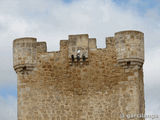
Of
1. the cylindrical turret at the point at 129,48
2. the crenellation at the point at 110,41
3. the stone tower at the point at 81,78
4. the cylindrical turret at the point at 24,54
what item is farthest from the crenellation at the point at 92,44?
the cylindrical turret at the point at 24,54

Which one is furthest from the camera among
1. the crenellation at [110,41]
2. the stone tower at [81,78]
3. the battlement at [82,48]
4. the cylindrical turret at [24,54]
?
the cylindrical turret at [24,54]

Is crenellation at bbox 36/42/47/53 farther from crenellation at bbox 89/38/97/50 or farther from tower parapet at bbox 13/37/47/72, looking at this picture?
crenellation at bbox 89/38/97/50

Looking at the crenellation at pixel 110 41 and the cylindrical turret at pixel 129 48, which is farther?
the crenellation at pixel 110 41

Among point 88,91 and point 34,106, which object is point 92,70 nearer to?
point 88,91

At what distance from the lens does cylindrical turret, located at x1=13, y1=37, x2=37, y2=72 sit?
34094mm

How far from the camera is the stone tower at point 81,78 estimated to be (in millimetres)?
33125

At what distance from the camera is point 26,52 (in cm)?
3416

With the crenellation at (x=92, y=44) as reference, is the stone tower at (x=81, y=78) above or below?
below

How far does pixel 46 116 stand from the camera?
3347 centimetres

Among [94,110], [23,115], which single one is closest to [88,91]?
[94,110]

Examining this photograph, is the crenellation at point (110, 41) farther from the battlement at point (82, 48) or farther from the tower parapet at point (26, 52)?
the tower parapet at point (26, 52)

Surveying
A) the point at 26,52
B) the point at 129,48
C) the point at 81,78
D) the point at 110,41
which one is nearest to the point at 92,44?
the point at 110,41

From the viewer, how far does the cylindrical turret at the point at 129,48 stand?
109 feet

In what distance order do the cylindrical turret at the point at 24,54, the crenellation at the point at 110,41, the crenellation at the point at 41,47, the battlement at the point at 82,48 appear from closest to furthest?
1. the battlement at the point at 82,48
2. the crenellation at the point at 110,41
3. the cylindrical turret at the point at 24,54
4. the crenellation at the point at 41,47
